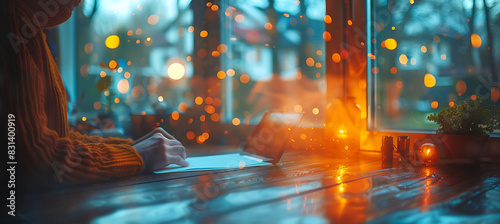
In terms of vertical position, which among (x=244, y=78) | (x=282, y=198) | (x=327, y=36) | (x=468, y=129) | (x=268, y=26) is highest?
(x=268, y=26)

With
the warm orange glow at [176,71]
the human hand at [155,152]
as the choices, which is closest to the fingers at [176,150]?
the human hand at [155,152]

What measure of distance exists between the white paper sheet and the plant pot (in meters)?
0.53

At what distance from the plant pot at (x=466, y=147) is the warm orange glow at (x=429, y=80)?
0.28m

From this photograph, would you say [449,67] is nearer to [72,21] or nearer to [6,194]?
[6,194]

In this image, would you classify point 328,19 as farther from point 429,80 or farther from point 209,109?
point 209,109

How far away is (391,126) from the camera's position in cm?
139

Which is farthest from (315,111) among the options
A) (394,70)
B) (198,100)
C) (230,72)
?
(198,100)

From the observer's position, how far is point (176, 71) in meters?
2.01

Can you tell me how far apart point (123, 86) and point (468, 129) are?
162 cm

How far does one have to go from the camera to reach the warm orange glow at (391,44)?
139cm

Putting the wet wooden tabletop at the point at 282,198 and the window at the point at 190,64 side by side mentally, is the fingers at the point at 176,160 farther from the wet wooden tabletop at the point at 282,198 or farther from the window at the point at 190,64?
the window at the point at 190,64

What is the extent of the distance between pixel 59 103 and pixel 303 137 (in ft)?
2.97

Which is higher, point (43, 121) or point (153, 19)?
point (153, 19)

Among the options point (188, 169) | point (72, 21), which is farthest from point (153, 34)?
point (188, 169)
